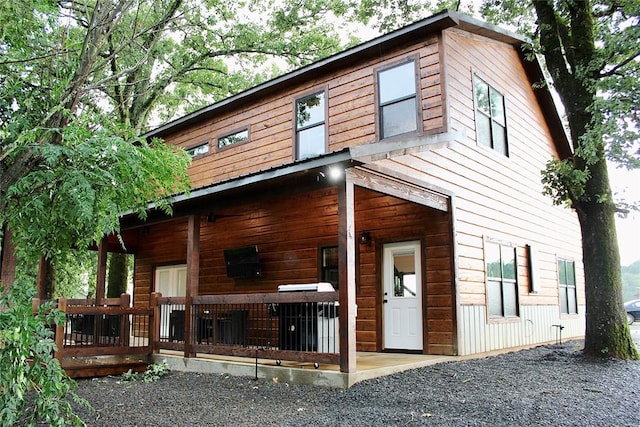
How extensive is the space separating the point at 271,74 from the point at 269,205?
467 inches

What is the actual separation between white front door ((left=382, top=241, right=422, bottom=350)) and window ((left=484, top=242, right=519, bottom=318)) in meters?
1.58

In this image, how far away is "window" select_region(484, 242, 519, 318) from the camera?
32.1 ft

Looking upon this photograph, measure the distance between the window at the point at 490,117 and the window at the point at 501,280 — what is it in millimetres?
2107

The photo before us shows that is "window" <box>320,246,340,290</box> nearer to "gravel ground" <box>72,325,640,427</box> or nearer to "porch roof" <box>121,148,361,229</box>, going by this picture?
"porch roof" <box>121,148,361,229</box>

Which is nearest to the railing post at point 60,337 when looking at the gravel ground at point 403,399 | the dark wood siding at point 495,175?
the gravel ground at point 403,399

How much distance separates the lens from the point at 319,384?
6.32 metres

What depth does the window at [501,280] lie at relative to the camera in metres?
9.80

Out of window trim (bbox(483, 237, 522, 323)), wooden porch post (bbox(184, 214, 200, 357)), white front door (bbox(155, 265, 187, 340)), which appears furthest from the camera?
white front door (bbox(155, 265, 187, 340))

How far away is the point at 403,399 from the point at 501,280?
5.34 metres

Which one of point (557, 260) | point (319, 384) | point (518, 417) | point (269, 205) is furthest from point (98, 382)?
point (557, 260)

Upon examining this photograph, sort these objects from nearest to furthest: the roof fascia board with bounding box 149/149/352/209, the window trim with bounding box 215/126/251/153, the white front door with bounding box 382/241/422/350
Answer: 1. the roof fascia board with bounding box 149/149/352/209
2. the white front door with bounding box 382/241/422/350
3. the window trim with bounding box 215/126/251/153

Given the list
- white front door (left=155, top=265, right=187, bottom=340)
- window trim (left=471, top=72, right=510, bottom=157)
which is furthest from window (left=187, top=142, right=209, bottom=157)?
window trim (left=471, top=72, right=510, bottom=157)

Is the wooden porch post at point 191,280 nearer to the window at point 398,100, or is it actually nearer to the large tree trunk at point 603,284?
the window at point 398,100

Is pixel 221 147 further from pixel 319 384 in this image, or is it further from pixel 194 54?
pixel 194 54
